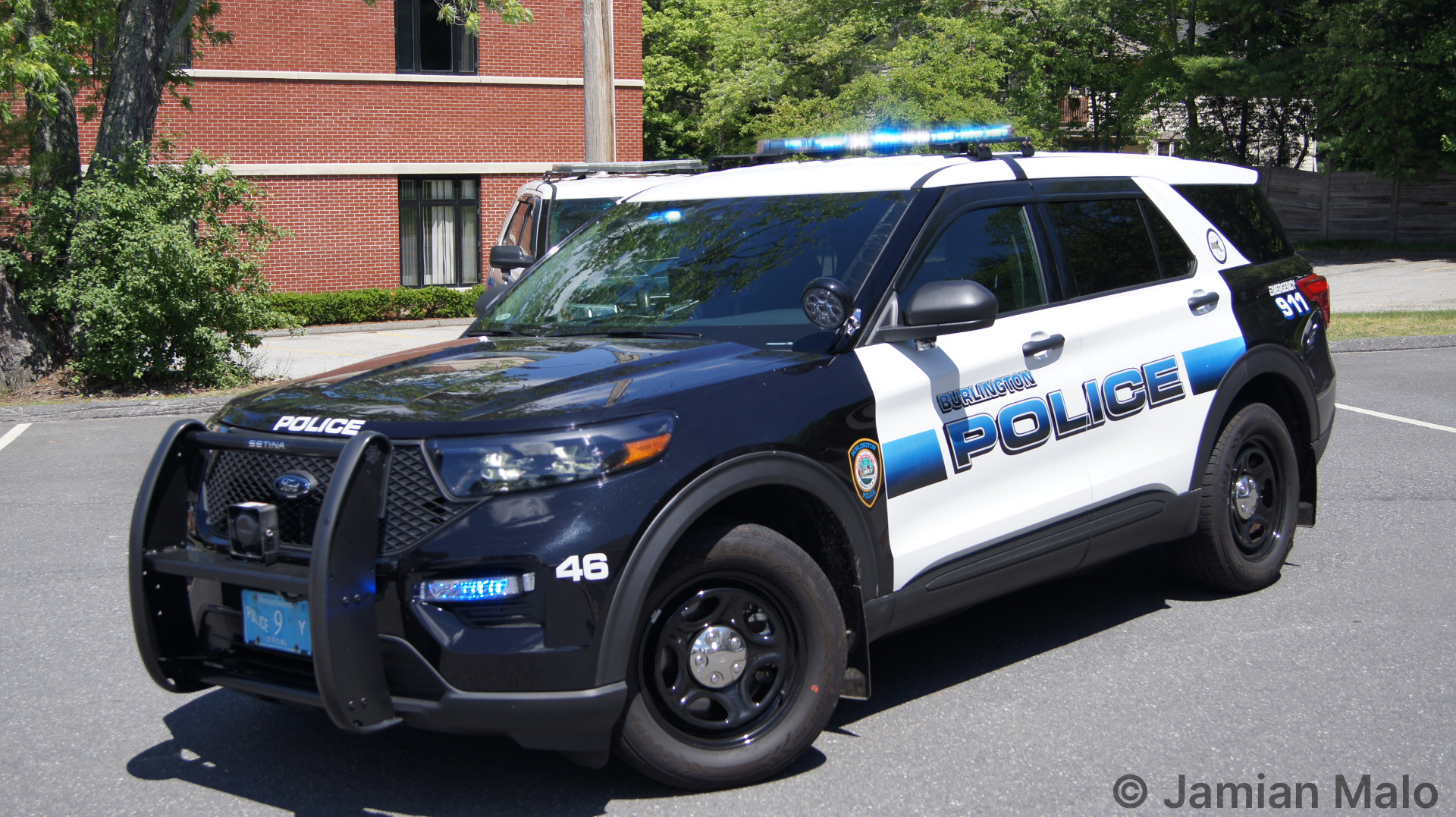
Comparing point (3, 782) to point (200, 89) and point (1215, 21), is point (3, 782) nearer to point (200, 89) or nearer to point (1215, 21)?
point (200, 89)

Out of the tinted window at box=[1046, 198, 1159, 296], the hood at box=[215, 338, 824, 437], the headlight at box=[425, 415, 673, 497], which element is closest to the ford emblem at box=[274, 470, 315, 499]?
the hood at box=[215, 338, 824, 437]

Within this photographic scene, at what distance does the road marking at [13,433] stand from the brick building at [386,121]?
11.8 m

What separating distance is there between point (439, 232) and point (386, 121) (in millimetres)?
2345

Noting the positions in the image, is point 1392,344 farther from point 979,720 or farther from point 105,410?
point 105,410

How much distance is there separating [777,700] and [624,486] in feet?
2.94

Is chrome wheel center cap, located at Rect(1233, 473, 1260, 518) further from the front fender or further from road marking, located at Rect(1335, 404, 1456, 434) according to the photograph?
road marking, located at Rect(1335, 404, 1456, 434)

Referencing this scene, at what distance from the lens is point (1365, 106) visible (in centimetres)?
2780

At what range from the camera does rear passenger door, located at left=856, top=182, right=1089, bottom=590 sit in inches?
163

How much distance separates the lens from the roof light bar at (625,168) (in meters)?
13.6

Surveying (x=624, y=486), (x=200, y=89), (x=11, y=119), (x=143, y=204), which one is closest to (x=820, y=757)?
(x=624, y=486)

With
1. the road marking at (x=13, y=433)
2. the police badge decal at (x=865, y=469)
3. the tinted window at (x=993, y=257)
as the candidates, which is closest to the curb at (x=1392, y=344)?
the tinted window at (x=993, y=257)

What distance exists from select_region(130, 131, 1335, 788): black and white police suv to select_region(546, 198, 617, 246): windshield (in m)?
7.41

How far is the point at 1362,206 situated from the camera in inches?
1233

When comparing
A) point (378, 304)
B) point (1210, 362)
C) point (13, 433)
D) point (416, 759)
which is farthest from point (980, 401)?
point (378, 304)
